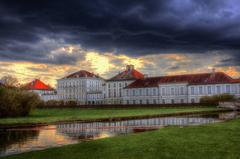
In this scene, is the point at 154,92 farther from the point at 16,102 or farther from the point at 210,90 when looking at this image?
the point at 16,102

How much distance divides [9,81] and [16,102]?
11.5 feet

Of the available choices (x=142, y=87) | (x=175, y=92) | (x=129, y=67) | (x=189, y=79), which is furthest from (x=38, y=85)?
(x=189, y=79)

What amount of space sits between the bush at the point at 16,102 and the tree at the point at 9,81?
130cm

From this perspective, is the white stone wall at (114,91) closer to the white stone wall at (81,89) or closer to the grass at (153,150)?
the white stone wall at (81,89)

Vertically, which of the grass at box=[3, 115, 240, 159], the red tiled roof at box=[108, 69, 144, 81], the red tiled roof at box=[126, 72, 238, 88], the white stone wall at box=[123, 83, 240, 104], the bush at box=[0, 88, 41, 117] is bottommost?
the grass at box=[3, 115, 240, 159]

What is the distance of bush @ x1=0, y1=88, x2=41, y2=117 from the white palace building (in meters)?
59.7

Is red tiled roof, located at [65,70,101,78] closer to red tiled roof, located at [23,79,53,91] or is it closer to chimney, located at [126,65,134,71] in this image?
red tiled roof, located at [23,79,53,91]

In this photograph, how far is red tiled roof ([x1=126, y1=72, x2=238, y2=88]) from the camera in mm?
90375

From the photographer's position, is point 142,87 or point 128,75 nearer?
point 142,87

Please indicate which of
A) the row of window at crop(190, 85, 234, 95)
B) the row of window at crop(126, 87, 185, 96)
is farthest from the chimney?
the row of window at crop(190, 85, 234, 95)

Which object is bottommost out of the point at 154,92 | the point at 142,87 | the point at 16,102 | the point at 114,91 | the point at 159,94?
the point at 16,102

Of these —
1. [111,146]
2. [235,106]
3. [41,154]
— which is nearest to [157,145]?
[111,146]

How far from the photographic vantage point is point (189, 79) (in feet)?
313

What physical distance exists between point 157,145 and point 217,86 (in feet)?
265
